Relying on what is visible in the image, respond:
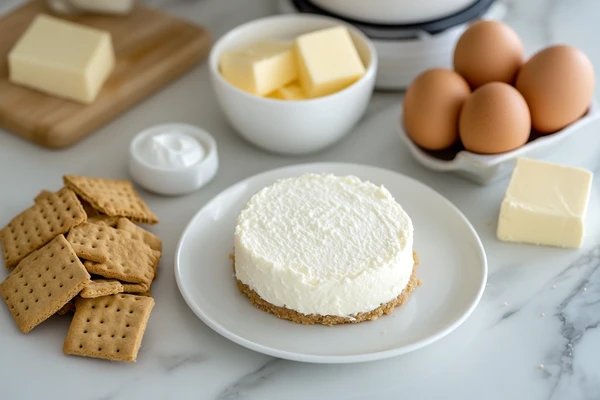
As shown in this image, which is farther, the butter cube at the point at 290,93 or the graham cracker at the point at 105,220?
the butter cube at the point at 290,93

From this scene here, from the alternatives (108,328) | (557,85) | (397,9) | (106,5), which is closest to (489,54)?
(557,85)

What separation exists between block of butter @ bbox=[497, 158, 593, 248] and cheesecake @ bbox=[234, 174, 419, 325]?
0.22 meters

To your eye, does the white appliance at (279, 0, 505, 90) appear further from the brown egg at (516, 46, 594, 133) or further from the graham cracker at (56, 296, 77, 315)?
the graham cracker at (56, 296, 77, 315)

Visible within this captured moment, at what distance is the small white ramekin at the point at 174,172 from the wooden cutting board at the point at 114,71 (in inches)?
7.2

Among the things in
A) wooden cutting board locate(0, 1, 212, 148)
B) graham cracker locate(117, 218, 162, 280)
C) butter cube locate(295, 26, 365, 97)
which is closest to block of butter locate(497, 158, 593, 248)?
butter cube locate(295, 26, 365, 97)

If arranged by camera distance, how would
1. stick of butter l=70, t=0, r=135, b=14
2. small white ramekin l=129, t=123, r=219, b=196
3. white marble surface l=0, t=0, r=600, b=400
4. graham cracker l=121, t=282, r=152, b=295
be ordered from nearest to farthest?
white marble surface l=0, t=0, r=600, b=400
graham cracker l=121, t=282, r=152, b=295
small white ramekin l=129, t=123, r=219, b=196
stick of butter l=70, t=0, r=135, b=14

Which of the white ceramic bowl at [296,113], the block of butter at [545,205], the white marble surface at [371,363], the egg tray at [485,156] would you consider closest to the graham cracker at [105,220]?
the white marble surface at [371,363]

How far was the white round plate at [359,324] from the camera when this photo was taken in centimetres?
126

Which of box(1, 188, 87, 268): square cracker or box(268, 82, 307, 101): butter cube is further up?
box(268, 82, 307, 101): butter cube

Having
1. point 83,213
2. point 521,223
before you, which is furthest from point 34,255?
point 521,223

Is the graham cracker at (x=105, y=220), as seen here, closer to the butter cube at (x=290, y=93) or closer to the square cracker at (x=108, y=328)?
the square cracker at (x=108, y=328)

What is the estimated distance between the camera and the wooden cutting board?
5.69 feet

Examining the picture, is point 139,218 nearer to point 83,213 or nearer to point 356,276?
point 83,213

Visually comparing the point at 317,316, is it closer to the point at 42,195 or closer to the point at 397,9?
the point at 42,195
